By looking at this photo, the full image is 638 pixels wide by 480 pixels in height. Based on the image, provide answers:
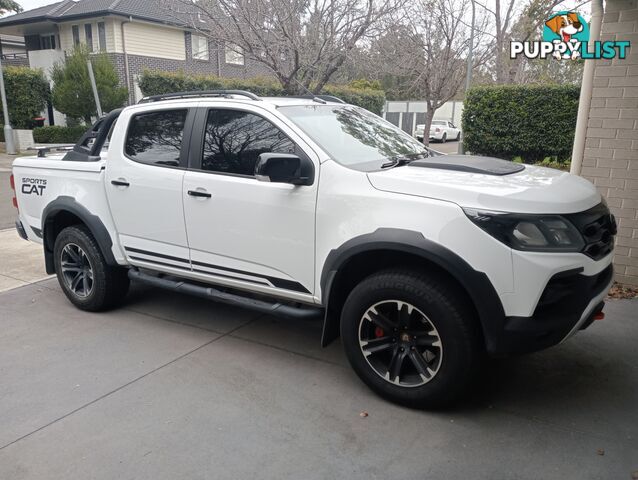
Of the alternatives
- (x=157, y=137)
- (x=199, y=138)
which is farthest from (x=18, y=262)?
(x=199, y=138)

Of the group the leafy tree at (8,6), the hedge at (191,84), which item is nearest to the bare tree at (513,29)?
the hedge at (191,84)

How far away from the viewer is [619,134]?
17.6ft

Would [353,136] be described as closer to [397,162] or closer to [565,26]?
[397,162]

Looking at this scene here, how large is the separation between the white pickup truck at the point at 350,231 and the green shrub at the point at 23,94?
20454mm

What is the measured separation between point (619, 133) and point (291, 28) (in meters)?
7.62

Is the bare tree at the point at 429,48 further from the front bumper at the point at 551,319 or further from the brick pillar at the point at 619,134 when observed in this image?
the front bumper at the point at 551,319

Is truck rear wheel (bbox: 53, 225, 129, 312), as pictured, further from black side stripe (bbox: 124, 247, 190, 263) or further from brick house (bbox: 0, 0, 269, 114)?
brick house (bbox: 0, 0, 269, 114)

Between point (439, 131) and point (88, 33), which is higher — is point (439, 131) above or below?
below

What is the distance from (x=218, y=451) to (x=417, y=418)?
120 cm

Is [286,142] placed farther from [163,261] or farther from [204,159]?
[163,261]

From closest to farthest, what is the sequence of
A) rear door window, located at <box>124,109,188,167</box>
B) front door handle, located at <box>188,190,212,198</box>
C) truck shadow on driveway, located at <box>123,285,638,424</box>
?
truck shadow on driveway, located at <box>123,285,638,424</box> → front door handle, located at <box>188,190,212,198</box> → rear door window, located at <box>124,109,188,167</box>

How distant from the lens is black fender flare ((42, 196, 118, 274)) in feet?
15.6

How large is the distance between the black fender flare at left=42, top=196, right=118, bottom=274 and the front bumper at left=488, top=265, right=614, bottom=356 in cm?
340

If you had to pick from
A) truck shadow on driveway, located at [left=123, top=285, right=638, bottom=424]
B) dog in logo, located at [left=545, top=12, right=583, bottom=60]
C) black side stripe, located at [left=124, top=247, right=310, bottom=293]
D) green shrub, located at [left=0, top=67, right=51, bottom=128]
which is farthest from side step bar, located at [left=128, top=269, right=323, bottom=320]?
green shrub, located at [left=0, top=67, right=51, bottom=128]
